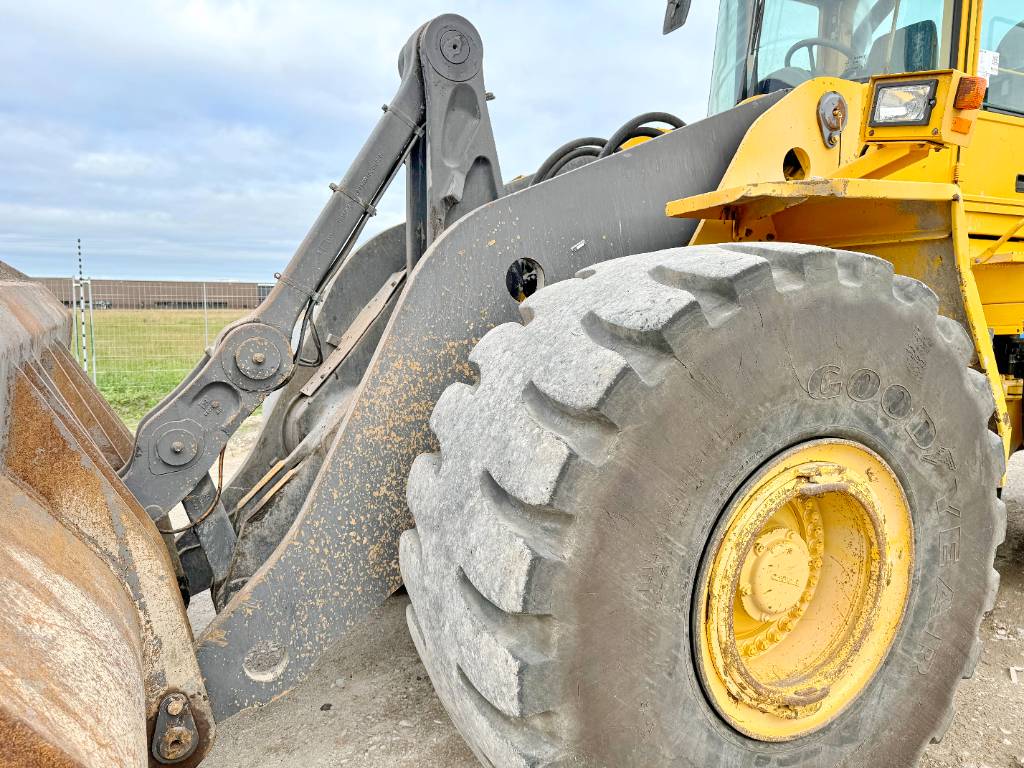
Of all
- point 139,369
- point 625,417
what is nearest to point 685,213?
point 625,417

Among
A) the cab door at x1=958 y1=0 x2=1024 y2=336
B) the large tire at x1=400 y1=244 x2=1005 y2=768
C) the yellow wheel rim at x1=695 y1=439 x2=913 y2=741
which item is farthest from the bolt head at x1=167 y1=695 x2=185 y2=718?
the cab door at x1=958 y1=0 x2=1024 y2=336

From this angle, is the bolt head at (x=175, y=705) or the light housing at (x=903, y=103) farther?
the light housing at (x=903, y=103)

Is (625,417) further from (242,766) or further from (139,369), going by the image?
(139,369)

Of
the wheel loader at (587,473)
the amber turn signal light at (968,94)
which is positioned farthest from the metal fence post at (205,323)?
the amber turn signal light at (968,94)

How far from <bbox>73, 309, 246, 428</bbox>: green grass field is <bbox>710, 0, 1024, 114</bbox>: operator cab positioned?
1008 centimetres

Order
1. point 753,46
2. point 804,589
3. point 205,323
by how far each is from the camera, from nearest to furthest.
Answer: point 804,589
point 753,46
point 205,323

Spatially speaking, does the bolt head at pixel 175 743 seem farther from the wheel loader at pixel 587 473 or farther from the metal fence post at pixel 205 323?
the metal fence post at pixel 205 323

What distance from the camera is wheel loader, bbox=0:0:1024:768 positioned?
1.48 meters

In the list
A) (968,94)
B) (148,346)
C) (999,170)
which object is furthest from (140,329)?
(968,94)

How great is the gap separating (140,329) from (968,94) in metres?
14.5

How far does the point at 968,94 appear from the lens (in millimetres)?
2504

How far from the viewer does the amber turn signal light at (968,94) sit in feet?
8.16

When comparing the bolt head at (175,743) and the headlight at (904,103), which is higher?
the headlight at (904,103)

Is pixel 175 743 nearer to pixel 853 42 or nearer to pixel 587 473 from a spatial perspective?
pixel 587 473
